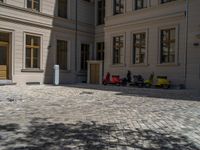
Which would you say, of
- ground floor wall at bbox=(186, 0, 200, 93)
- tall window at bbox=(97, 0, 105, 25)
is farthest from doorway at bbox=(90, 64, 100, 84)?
ground floor wall at bbox=(186, 0, 200, 93)

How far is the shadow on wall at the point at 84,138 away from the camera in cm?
524

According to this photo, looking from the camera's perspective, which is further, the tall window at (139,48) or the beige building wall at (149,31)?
the tall window at (139,48)

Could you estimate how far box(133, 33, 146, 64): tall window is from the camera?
21656 millimetres

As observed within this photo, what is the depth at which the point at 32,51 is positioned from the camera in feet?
74.3

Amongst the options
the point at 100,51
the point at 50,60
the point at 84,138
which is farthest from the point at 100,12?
the point at 84,138

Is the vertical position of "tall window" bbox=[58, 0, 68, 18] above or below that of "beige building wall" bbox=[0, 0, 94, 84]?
above

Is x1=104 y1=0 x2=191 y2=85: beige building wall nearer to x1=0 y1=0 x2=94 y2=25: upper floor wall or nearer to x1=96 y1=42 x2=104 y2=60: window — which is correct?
x1=96 y1=42 x2=104 y2=60: window

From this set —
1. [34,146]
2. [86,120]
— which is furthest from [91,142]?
[86,120]

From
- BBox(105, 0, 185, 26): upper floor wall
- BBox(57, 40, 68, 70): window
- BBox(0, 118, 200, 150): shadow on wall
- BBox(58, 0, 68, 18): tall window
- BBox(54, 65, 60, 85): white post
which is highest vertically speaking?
BBox(58, 0, 68, 18): tall window

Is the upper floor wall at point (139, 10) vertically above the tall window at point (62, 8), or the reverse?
the tall window at point (62, 8)

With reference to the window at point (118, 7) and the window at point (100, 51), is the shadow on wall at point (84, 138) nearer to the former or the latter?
the window at point (118, 7)

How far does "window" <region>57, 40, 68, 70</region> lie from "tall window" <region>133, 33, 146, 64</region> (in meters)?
6.75

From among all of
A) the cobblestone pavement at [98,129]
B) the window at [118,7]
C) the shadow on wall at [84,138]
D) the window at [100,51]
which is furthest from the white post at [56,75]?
the shadow on wall at [84,138]

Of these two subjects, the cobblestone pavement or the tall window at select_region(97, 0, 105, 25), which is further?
the tall window at select_region(97, 0, 105, 25)
